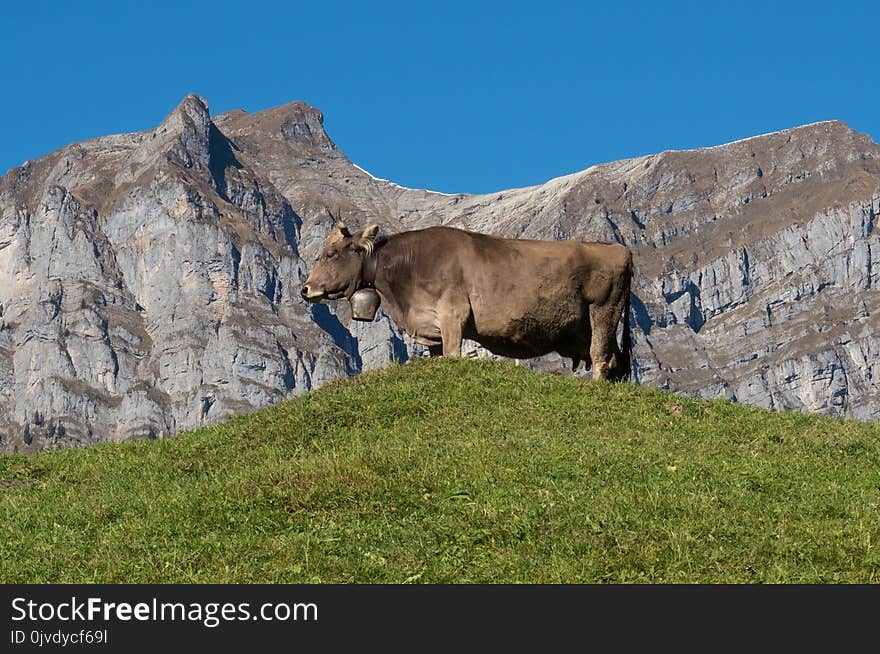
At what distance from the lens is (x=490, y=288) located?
1061 inches

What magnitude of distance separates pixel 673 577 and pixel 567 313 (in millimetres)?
13990

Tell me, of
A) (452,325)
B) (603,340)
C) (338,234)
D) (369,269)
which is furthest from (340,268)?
(603,340)

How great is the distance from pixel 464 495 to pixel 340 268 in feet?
38.7

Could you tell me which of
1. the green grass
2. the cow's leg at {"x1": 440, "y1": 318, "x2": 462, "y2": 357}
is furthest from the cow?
the green grass

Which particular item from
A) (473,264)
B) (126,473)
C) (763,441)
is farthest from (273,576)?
(473,264)

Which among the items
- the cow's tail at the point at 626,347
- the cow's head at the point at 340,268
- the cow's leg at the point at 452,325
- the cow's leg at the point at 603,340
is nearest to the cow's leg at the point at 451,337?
the cow's leg at the point at 452,325

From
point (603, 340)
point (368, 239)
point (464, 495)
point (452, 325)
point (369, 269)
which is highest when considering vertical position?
point (368, 239)

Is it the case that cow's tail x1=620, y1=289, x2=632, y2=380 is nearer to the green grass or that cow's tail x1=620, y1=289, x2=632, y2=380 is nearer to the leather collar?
the green grass

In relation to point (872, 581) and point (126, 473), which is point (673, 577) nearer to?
point (872, 581)

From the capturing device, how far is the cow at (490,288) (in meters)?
27.0

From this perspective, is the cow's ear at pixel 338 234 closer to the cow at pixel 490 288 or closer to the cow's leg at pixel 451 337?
the cow at pixel 490 288

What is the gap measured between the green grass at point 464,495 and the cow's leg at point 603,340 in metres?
3.31

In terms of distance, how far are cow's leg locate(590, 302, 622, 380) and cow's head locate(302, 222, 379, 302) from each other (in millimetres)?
4913

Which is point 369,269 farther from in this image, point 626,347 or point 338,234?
point 626,347
